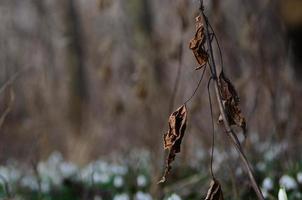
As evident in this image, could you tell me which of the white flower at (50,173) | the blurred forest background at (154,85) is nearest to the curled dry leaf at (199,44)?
the blurred forest background at (154,85)

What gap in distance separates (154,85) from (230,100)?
509 cm

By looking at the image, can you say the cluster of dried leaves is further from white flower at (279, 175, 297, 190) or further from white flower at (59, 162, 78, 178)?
white flower at (59, 162, 78, 178)

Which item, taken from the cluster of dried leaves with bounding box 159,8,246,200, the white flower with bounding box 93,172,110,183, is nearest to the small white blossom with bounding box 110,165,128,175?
the white flower with bounding box 93,172,110,183

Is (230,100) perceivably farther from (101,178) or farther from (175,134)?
(101,178)

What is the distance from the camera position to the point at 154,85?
287 inches

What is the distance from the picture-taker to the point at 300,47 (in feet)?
34.0

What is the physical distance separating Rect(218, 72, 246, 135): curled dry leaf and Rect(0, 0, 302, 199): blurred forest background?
86 centimetres

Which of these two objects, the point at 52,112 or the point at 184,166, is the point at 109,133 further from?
the point at 184,166

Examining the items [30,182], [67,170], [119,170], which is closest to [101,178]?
[119,170]

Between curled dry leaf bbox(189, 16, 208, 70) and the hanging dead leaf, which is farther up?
curled dry leaf bbox(189, 16, 208, 70)

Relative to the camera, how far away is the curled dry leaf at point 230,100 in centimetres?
221

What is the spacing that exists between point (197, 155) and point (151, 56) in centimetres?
111

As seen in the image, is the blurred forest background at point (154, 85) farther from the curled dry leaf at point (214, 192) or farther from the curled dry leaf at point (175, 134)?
the curled dry leaf at point (214, 192)

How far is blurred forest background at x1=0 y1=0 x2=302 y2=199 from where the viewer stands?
187 inches
